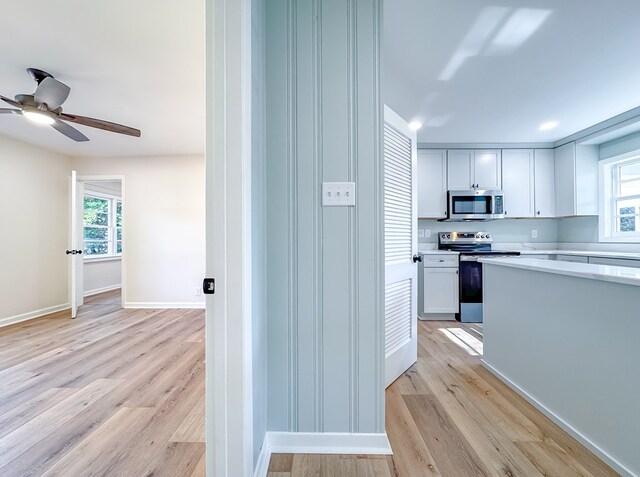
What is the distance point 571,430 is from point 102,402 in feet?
8.88

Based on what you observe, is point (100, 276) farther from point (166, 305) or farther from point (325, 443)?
point (325, 443)

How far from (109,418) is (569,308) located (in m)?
2.64

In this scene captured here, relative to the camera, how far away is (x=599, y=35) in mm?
1861

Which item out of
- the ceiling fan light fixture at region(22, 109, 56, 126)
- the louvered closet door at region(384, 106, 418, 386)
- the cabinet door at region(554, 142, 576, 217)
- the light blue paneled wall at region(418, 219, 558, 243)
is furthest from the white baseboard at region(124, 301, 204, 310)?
the cabinet door at region(554, 142, 576, 217)

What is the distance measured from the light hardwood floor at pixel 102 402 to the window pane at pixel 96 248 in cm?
235

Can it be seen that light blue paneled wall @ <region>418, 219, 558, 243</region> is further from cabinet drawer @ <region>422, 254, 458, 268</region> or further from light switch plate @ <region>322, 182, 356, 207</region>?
light switch plate @ <region>322, 182, 356, 207</region>

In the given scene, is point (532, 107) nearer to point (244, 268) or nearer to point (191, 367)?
point (244, 268)

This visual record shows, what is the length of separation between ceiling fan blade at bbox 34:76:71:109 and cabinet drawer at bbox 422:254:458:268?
12.3 ft

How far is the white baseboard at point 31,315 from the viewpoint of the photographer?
3383 mm

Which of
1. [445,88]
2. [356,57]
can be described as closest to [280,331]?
[356,57]

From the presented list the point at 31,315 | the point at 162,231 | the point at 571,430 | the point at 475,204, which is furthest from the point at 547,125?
the point at 31,315

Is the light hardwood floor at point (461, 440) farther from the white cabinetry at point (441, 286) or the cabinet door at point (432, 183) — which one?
the cabinet door at point (432, 183)

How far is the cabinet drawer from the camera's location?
3.50 metres

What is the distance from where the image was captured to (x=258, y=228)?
1197mm
